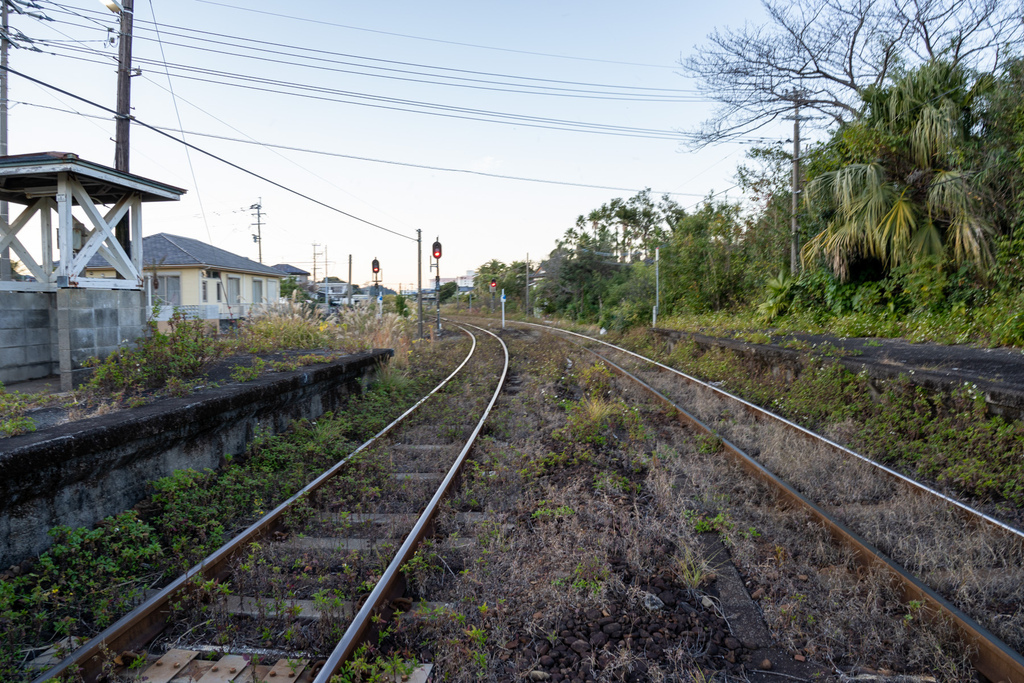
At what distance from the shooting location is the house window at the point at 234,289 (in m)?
26.1

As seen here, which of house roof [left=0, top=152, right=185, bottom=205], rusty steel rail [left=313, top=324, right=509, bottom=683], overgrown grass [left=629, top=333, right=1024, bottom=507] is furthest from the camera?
house roof [left=0, top=152, right=185, bottom=205]

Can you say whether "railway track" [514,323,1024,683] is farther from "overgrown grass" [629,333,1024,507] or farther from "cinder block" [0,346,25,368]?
"cinder block" [0,346,25,368]

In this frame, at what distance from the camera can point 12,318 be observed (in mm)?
6555

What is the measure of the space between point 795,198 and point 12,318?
57.2 ft

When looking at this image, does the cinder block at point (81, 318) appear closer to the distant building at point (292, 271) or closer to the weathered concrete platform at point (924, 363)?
the weathered concrete platform at point (924, 363)

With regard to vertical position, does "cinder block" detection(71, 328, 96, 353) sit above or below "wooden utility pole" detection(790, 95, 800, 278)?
below

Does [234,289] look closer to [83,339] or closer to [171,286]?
[171,286]

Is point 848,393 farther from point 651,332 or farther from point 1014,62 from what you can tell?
point 651,332

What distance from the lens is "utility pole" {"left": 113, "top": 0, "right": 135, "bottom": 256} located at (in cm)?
866

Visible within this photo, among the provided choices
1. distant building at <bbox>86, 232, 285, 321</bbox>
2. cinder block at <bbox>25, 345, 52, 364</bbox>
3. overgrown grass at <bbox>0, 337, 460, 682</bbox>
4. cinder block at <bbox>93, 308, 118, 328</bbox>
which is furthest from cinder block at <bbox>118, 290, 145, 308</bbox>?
distant building at <bbox>86, 232, 285, 321</bbox>

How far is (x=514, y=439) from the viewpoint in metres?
6.73

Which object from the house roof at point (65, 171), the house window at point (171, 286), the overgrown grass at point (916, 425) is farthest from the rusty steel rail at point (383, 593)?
the house window at point (171, 286)

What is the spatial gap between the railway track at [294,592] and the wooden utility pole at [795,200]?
1495 centimetres

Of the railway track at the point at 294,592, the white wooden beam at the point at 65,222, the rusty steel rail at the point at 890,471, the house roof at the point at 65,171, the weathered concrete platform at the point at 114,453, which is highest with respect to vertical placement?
the house roof at the point at 65,171
